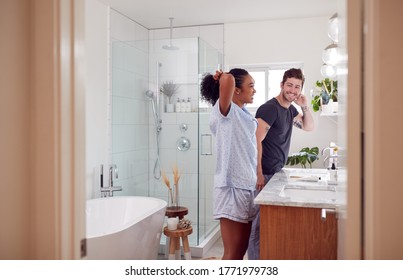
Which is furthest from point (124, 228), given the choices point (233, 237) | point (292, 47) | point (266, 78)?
point (292, 47)

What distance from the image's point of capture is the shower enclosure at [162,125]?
11.5ft

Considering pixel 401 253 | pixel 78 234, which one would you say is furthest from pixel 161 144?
pixel 401 253

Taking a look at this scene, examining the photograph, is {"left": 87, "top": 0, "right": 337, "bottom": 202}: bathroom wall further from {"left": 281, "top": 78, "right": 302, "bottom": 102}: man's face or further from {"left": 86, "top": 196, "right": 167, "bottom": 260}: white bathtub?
{"left": 281, "top": 78, "right": 302, "bottom": 102}: man's face

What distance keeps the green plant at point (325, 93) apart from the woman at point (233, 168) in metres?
1.14

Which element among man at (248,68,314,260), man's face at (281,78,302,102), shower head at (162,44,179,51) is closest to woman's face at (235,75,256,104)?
man at (248,68,314,260)

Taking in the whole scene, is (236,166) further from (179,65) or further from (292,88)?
(179,65)

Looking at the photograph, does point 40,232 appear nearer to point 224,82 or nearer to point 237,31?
point 224,82

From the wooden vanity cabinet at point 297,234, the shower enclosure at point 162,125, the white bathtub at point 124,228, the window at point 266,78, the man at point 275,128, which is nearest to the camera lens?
the wooden vanity cabinet at point 297,234

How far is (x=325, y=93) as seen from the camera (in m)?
3.30

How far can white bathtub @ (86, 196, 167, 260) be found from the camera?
2213mm

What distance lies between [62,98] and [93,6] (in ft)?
8.58

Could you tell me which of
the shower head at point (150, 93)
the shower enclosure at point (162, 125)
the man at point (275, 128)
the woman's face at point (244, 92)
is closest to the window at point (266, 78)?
the shower enclosure at point (162, 125)

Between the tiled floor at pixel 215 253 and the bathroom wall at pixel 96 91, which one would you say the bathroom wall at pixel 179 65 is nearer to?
the bathroom wall at pixel 96 91

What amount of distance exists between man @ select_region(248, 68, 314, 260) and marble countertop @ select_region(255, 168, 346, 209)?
0.11 m
